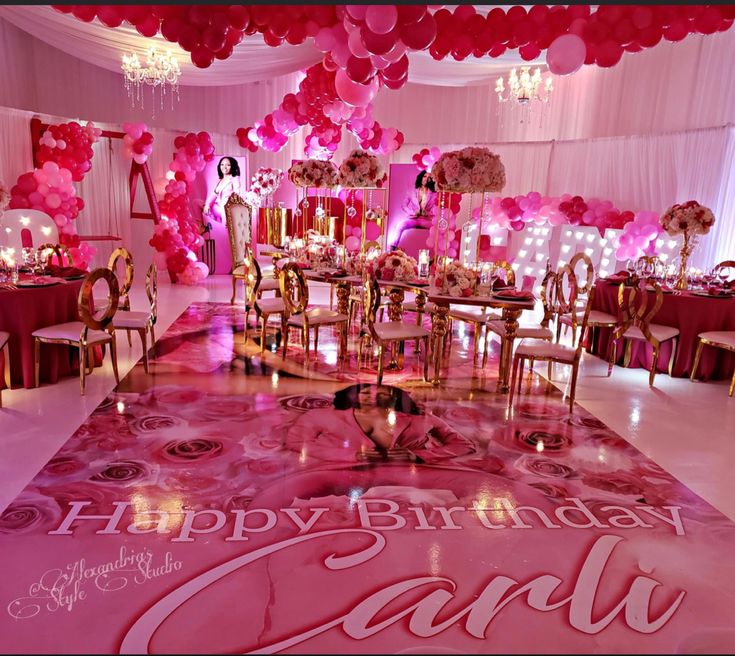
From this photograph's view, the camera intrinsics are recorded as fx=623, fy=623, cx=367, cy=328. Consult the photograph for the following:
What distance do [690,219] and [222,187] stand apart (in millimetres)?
8247

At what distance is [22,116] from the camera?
345 inches

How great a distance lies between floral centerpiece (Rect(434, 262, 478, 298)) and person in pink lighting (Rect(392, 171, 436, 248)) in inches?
275

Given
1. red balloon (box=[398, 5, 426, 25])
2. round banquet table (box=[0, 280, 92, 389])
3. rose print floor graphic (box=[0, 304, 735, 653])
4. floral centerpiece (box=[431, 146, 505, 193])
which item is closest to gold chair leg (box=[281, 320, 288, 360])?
rose print floor graphic (box=[0, 304, 735, 653])

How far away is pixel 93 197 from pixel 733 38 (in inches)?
376

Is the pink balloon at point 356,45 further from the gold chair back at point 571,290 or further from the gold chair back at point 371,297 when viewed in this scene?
the gold chair back at point 571,290

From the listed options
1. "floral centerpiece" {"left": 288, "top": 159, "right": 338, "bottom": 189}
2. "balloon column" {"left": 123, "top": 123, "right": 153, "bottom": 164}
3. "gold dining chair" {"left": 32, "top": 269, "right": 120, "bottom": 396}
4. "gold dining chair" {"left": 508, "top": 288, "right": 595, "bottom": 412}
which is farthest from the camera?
"balloon column" {"left": 123, "top": 123, "right": 153, "bottom": 164}

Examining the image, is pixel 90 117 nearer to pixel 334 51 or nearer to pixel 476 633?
pixel 334 51

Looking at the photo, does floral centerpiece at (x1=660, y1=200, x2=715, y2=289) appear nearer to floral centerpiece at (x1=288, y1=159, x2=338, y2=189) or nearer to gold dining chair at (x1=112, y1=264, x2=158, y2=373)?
floral centerpiece at (x1=288, y1=159, x2=338, y2=189)

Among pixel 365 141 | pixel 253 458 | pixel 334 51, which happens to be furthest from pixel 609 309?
pixel 365 141

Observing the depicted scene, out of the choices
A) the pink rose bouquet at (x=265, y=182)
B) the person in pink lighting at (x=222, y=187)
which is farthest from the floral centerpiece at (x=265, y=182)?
the person in pink lighting at (x=222, y=187)

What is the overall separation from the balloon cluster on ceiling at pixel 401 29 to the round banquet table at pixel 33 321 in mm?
2207

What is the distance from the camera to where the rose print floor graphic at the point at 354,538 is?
7.88 ft

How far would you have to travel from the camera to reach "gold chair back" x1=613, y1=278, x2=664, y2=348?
5.61 m

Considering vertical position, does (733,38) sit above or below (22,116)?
above
